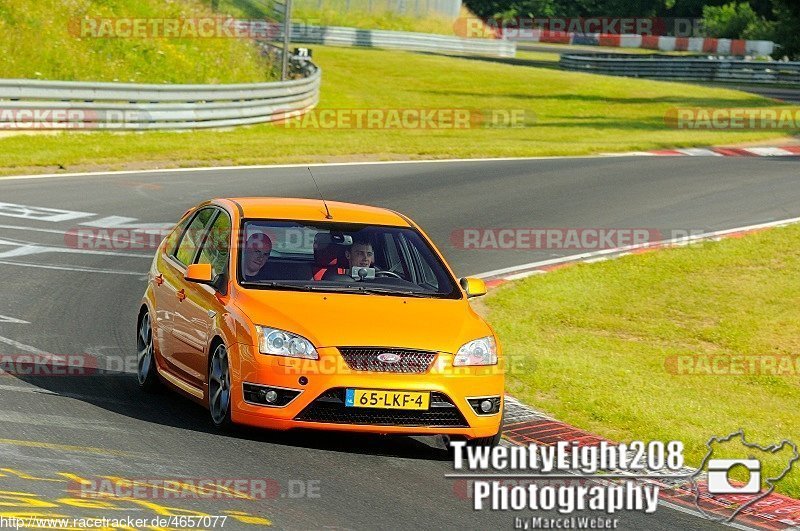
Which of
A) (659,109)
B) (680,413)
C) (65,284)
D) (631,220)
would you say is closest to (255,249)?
(680,413)

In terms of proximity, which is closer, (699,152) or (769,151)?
(699,152)

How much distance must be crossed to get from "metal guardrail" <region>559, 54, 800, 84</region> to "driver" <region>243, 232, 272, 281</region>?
53182 millimetres

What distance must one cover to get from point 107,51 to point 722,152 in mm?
16175

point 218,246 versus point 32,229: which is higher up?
point 218,246


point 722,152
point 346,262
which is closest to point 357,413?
point 346,262

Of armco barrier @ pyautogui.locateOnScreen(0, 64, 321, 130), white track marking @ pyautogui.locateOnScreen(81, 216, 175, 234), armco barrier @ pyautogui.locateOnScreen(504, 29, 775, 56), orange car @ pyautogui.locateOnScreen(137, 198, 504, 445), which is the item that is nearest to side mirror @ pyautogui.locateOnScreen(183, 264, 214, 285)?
orange car @ pyautogui.locateOnScreen(137, 198, 504, 445)

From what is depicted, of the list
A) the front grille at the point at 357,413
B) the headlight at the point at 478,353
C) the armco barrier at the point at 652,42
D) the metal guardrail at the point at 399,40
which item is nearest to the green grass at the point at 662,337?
the headlight at the point at 478,353

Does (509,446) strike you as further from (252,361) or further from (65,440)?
(65,440)

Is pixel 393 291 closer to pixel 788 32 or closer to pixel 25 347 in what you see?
pixel 25 347

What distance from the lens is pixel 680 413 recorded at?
35.9ft

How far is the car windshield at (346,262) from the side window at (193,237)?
0.56 m

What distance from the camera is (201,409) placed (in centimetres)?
982

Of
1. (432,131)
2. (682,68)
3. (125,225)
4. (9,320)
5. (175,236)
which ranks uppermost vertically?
(175,236)

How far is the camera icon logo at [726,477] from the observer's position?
859 cm
